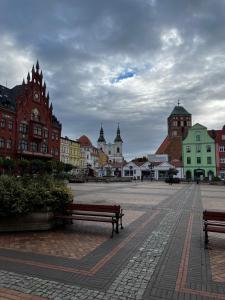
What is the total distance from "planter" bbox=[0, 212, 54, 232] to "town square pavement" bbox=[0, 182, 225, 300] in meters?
0.38

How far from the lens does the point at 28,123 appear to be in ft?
203

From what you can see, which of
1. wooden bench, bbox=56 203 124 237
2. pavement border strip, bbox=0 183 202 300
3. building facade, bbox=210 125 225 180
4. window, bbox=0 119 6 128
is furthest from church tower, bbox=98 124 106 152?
pavement border strip, bbox=0 183 202 300

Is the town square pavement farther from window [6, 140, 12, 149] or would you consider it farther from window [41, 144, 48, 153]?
window [41, 144, 48, 153]

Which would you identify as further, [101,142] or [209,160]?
[101,142]

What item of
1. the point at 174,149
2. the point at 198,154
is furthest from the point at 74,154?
the point at 198,154

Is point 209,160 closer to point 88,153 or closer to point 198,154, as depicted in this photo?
point 198,154

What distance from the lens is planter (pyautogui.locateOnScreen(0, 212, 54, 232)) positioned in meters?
8.88

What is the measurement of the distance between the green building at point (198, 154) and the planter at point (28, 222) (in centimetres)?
6631

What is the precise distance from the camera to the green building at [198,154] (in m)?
72.1

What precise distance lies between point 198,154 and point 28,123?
44196mm

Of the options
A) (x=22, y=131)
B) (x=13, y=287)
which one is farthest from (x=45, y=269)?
(x=22, y=131)

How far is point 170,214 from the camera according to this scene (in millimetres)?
12859

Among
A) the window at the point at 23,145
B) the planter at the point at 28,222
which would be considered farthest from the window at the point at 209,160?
the planter at the point at 28,222

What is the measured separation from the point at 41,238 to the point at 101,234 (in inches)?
73.2
